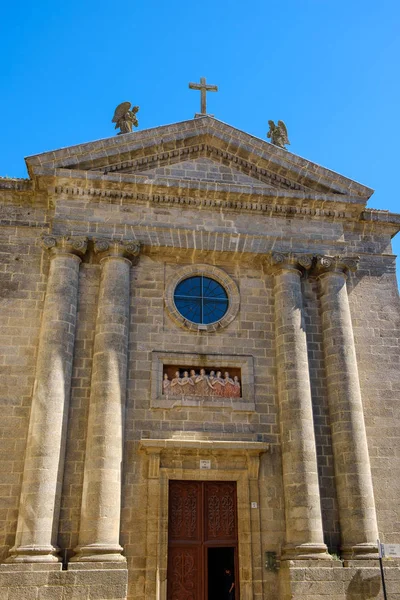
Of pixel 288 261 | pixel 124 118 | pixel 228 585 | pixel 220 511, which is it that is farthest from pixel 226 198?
pixel 228 585

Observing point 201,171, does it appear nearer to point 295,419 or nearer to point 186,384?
point 186,384

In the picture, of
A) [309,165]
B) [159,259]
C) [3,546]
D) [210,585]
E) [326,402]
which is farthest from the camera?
[309,165]

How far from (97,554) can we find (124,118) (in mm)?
11281

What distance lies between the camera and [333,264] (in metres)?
15.1

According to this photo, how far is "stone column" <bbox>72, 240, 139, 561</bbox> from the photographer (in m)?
11.5

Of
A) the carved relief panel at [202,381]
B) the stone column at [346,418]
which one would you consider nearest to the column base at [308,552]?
the stone column at [346,418]

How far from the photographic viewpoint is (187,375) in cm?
1363

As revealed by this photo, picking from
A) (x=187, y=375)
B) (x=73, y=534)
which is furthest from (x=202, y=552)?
(x=187, y=375)

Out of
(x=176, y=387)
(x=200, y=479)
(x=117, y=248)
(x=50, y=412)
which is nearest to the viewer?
(x=50, y=412)

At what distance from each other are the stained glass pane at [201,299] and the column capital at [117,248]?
1502 mm

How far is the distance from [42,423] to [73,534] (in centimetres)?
235

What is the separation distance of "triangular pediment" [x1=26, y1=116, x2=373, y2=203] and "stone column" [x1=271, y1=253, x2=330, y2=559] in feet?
8.15

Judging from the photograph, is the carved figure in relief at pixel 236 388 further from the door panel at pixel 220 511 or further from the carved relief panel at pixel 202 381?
the door panel at pixel 220 511

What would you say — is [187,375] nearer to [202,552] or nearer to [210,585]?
[202,552]
